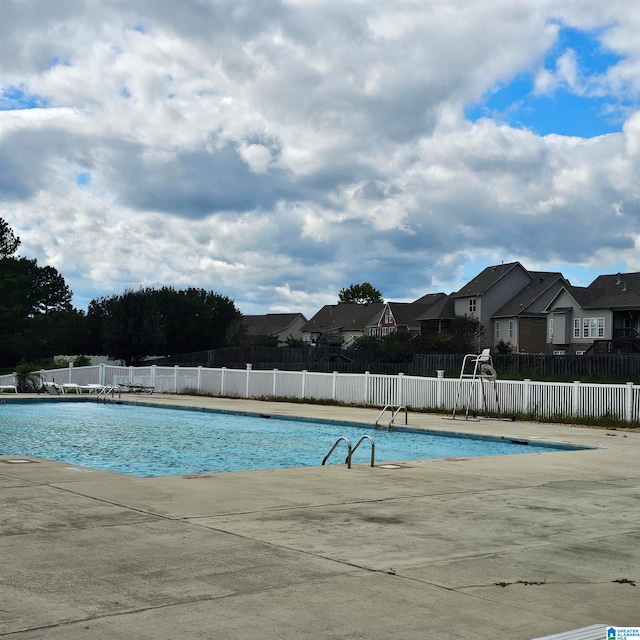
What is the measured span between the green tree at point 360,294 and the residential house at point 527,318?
60257 millimetres

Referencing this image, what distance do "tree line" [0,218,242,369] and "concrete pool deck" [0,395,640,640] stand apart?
44.3m

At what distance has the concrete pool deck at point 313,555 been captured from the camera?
4.98m

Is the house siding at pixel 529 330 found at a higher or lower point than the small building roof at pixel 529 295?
lower

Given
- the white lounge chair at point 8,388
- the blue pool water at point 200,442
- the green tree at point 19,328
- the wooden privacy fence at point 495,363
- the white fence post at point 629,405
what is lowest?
the blue pool water at point 200,442

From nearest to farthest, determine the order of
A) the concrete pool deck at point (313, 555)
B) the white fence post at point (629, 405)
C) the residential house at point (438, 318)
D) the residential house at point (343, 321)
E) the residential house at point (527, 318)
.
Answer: the concrete pool deck at point (313, 555) < the white fence post at point (629, 405) < the residential house at point (527, 318) < the residential house at point (438, 318) < the residential house at point (343, 321)

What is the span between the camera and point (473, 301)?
7519 centimetres

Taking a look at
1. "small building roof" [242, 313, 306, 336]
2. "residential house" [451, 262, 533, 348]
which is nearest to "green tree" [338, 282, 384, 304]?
"small building roof" [242, 313, 306, 336]

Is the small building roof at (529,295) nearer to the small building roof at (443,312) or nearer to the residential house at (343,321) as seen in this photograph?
the small building roof at (443,312)

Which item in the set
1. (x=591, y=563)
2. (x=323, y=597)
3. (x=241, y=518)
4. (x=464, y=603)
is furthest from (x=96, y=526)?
(x=591, y=563)

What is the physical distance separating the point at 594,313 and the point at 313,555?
59.9 metres

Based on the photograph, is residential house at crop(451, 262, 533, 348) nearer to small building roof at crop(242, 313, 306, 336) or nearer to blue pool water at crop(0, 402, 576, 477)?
small building roof at crop(242, 313, 306, 336)

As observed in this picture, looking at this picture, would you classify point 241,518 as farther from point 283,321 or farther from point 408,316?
point 283,321

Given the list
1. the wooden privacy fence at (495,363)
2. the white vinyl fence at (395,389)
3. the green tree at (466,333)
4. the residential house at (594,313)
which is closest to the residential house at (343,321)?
the green tree at (466,333)

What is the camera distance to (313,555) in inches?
263
